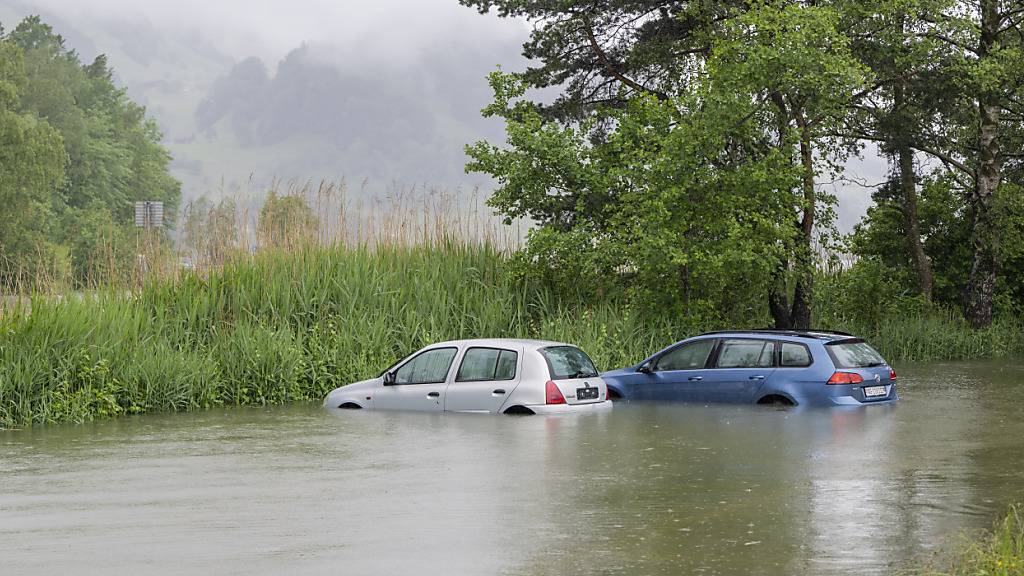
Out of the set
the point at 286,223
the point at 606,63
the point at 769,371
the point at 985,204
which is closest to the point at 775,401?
the point at 769,371

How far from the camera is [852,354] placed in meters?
18.1

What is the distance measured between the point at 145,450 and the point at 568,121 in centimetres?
2163

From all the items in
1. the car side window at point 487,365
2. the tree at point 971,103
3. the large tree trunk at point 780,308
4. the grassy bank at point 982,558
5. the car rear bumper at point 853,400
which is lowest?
the grassy bank at point 982,558

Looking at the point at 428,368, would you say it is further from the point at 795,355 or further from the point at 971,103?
the point at 971,103

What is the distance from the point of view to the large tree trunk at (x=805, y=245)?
91.1 ft

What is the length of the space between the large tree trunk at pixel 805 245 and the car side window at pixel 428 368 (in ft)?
37.6

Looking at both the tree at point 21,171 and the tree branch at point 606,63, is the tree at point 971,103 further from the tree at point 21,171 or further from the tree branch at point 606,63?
the tree at point 21,171

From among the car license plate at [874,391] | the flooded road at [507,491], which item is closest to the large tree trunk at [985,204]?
the flooded road at [507,491]

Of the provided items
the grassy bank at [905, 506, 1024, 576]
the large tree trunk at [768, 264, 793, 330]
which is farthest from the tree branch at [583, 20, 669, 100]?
the grassy bank at [905, 506, 1024, 576]

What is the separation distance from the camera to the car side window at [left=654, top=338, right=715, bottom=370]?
62.5 feet

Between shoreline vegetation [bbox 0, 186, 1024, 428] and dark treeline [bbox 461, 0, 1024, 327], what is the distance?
1017 mm

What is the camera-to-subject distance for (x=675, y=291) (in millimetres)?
26094

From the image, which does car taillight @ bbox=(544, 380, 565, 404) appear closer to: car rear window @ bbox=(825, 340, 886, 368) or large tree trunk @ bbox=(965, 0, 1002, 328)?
car rear window @ bbox=(825, 340, 886, 368)

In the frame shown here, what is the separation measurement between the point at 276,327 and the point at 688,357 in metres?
7.85
